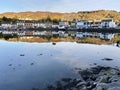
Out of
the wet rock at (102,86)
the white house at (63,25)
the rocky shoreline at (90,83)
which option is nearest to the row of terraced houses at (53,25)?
the white house at (63,25)

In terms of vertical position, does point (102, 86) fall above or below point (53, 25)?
above

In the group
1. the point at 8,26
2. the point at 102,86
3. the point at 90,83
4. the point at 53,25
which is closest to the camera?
the point at 102,86

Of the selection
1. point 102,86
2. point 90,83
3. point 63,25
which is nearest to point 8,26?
point 63,25

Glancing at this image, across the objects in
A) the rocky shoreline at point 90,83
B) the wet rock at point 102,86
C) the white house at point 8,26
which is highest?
the wet rock at point 102,86

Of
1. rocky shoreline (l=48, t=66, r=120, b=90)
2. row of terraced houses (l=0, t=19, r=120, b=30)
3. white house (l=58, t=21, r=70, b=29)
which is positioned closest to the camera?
rocky shoreline (l=48, t=66, r=120, b=90)

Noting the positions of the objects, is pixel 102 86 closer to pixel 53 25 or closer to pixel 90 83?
pixel 90 83

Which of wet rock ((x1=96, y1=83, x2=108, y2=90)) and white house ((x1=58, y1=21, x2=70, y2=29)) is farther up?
wet rock ((x1=96, y1=83, x2=108, y2=90))

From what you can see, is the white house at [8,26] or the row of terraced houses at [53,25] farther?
the row of terraced houses at [53,25]

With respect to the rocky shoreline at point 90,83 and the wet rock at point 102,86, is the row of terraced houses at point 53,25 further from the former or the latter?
the wet rock at point 102,86

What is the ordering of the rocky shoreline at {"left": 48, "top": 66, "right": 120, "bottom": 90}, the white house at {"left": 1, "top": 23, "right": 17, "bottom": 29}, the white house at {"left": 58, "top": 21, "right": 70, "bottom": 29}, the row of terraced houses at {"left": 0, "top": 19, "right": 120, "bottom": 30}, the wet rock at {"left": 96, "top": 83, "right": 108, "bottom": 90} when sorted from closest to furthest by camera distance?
the wet rock at {"left": 96, "top": 83, "right": 108, "bottom": 90} < the rocky shoreline at {"left": 48, "top": 66, "right": 120, "bottom": 90} < the white house at {"left": 1, "top": 23, "right": 17, "bottom": 29} < the row of terraced houses at {"left": 0, "top": 19, "right": 120, "bottom": 30} < the white house at {"left": 58, "top": 21, "right": 70, "bottom": 29}

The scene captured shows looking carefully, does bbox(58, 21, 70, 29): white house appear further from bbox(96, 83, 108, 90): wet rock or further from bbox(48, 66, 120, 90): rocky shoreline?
bbox(96, 83, 108, 90): wet rock

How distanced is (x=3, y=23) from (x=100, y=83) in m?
164

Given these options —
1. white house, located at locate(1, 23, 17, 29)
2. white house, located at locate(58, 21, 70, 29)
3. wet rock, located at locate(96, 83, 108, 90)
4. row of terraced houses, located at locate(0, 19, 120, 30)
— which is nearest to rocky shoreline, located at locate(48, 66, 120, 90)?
wet rock, located at locate(96, 83, 108, 90)

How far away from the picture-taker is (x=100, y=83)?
56.9ft
